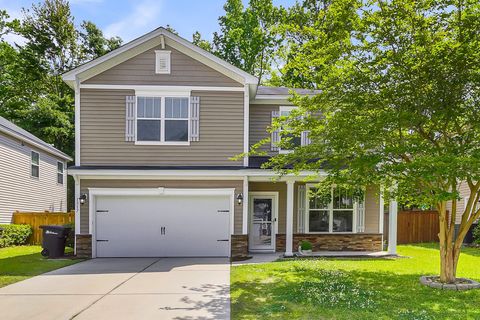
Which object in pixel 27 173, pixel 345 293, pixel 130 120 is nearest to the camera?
pixel 345 293

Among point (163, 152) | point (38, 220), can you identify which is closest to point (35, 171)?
point (38, 220)

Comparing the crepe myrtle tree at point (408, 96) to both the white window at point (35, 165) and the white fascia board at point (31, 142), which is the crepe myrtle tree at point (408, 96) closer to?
the white fascia board at point (31, 142)

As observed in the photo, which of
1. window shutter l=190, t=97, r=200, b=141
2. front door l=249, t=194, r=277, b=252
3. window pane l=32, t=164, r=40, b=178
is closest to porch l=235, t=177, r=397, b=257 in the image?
front door l=249, t=194, r=277, b=252

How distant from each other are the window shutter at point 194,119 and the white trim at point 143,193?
1.73m

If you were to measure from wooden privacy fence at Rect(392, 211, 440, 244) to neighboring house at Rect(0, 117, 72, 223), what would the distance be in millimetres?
A: 16855

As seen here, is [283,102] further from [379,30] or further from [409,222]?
[409,222]

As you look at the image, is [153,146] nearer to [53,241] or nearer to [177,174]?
[177,174]

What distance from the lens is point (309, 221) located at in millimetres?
13758

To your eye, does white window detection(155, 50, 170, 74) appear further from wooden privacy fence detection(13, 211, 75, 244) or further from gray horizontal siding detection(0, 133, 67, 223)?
gray horizontal siding detection(0, 133, 67, 223)

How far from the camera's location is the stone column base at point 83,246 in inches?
477

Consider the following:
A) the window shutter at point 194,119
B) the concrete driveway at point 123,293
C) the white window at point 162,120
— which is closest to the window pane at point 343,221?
the concrete driveway at point 123,293

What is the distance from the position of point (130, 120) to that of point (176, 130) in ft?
4.86

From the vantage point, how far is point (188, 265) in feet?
35.8

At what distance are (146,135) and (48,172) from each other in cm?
1100
